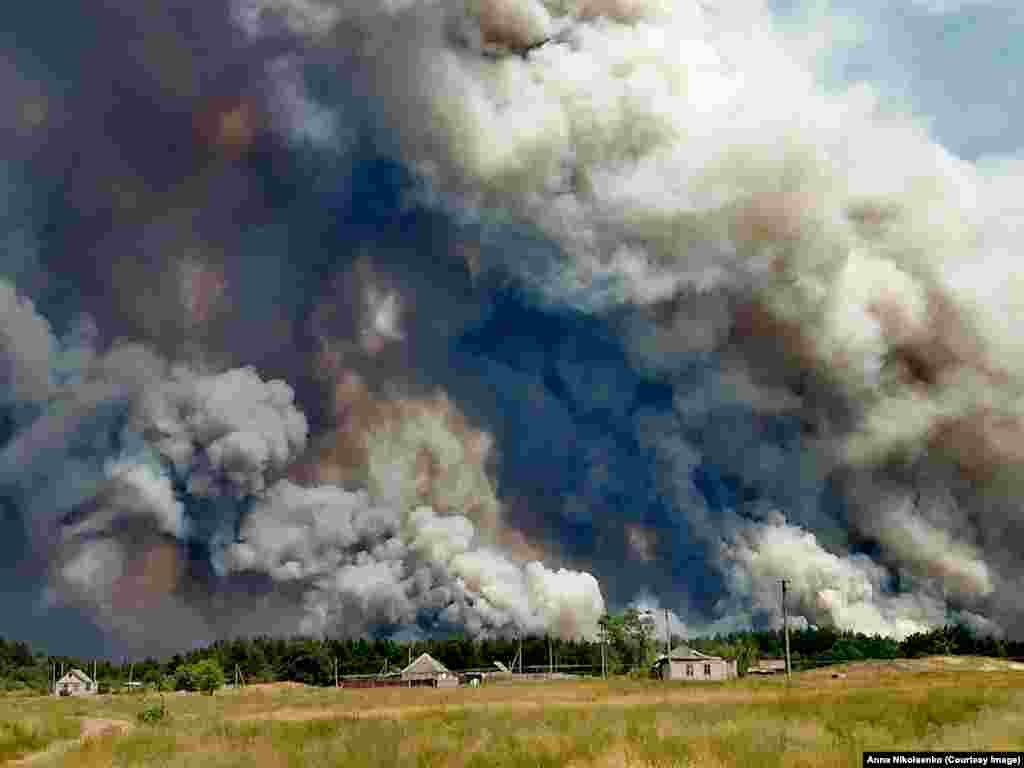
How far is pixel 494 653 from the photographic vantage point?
6841 inches

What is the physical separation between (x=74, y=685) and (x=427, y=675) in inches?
2103

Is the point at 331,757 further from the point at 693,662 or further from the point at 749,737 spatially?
the point at 693,662

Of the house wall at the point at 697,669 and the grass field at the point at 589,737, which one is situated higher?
the house wall at the point at 697,669

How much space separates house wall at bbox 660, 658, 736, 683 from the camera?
111375 mm

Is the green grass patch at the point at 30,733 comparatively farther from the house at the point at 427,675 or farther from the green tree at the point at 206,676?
the house at the point at 427,675

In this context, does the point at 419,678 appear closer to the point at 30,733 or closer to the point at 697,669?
the point at 697,669

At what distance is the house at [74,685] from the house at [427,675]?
46.6 meters

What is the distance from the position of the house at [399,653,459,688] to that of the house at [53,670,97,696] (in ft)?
153

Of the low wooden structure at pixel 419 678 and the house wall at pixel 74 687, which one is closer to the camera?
the low wooden structure at pixel 419 678

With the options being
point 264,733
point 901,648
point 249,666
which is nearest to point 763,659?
point 901,648

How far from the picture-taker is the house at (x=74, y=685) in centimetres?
14625

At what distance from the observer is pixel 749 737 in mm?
27016

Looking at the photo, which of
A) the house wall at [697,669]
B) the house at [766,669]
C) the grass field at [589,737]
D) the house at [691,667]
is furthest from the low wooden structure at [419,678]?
the grass field at [589,737]

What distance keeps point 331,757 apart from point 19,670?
177697 millimetres
